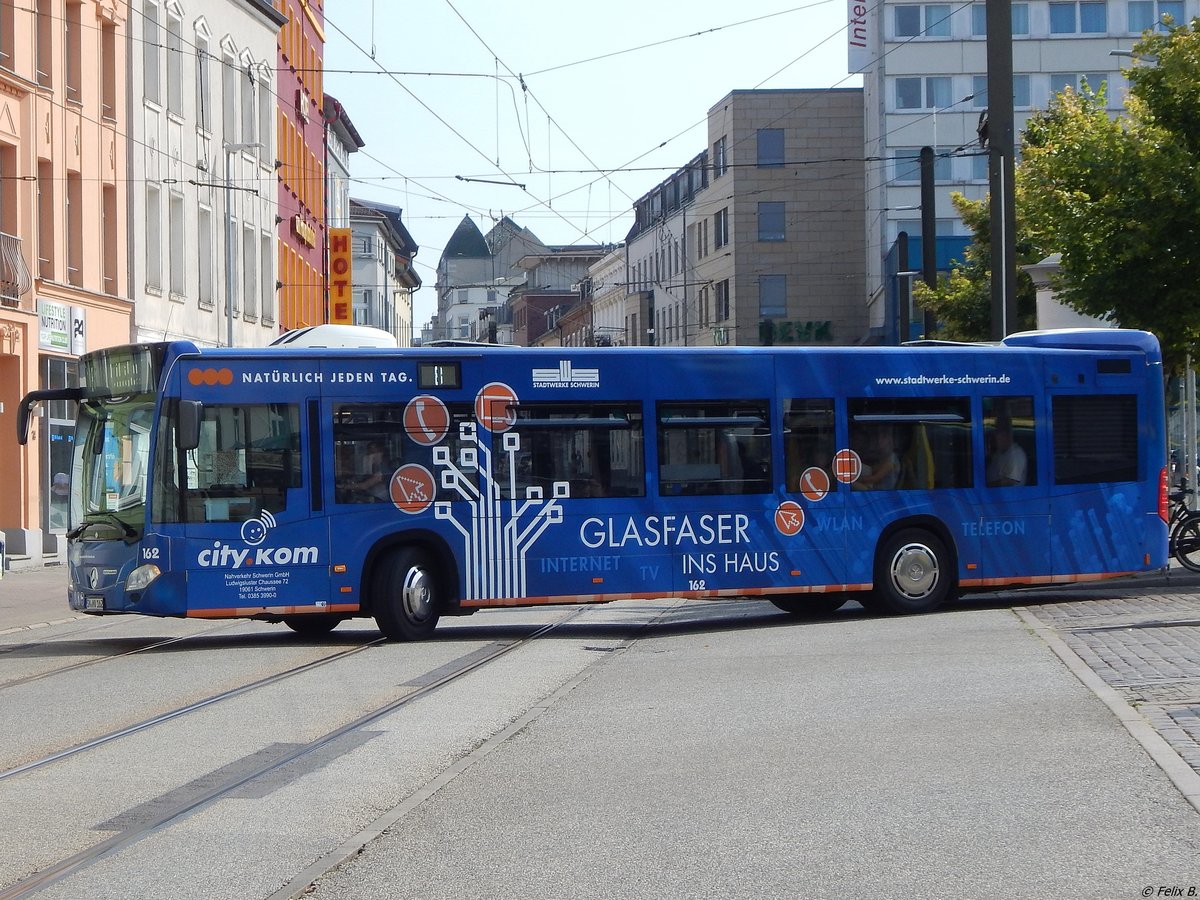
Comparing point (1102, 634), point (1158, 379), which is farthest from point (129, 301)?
point (1102, 634)

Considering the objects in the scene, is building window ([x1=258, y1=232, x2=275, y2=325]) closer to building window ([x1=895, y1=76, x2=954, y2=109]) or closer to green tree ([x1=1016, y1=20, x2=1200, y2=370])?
building window ([x1=895, y1=76, x2=954, y2=109])

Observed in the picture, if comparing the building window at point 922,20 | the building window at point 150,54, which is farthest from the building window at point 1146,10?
the building window at point 150,54

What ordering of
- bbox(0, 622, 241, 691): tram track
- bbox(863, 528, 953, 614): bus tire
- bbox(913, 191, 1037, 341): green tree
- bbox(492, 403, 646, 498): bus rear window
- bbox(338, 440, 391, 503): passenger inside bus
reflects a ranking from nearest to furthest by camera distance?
bbox(0, 622, 241, 691): tram track → bbox(338, 440, 391, 503): passenger inside bus → bbox(492, 403, 646, 498): bus rear window → bbox(863, 528, 953, 614): bus tire → bbox(913, 191, 1037, 341): green tree

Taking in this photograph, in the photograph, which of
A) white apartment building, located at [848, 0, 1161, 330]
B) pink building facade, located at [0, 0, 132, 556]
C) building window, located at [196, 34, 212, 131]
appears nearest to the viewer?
pink building facade, located at [0, 0, 132, 556]

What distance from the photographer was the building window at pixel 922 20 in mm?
64438

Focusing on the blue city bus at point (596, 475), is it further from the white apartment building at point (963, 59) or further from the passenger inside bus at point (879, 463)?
the white apartment building at point (963, 59)

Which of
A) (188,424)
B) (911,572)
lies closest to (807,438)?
(911,572)

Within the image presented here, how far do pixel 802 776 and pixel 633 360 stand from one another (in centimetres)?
919

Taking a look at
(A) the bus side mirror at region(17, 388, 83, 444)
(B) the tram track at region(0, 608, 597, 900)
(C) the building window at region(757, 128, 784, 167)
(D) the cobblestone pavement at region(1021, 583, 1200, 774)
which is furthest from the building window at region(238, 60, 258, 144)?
(C) the building window at region(757, 128, 784, 167)

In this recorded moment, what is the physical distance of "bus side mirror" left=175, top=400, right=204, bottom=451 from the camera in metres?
15.4

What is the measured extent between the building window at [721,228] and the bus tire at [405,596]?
210ft

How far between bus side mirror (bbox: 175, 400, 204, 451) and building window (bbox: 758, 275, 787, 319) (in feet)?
207

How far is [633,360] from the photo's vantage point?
56.5 ft

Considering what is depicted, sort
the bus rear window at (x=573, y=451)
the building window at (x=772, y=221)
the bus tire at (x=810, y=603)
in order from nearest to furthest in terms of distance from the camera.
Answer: the bus rear window at (x=573, y=451), the bus tire at (x=810, y=603), the building window at (x=772, y=221)
